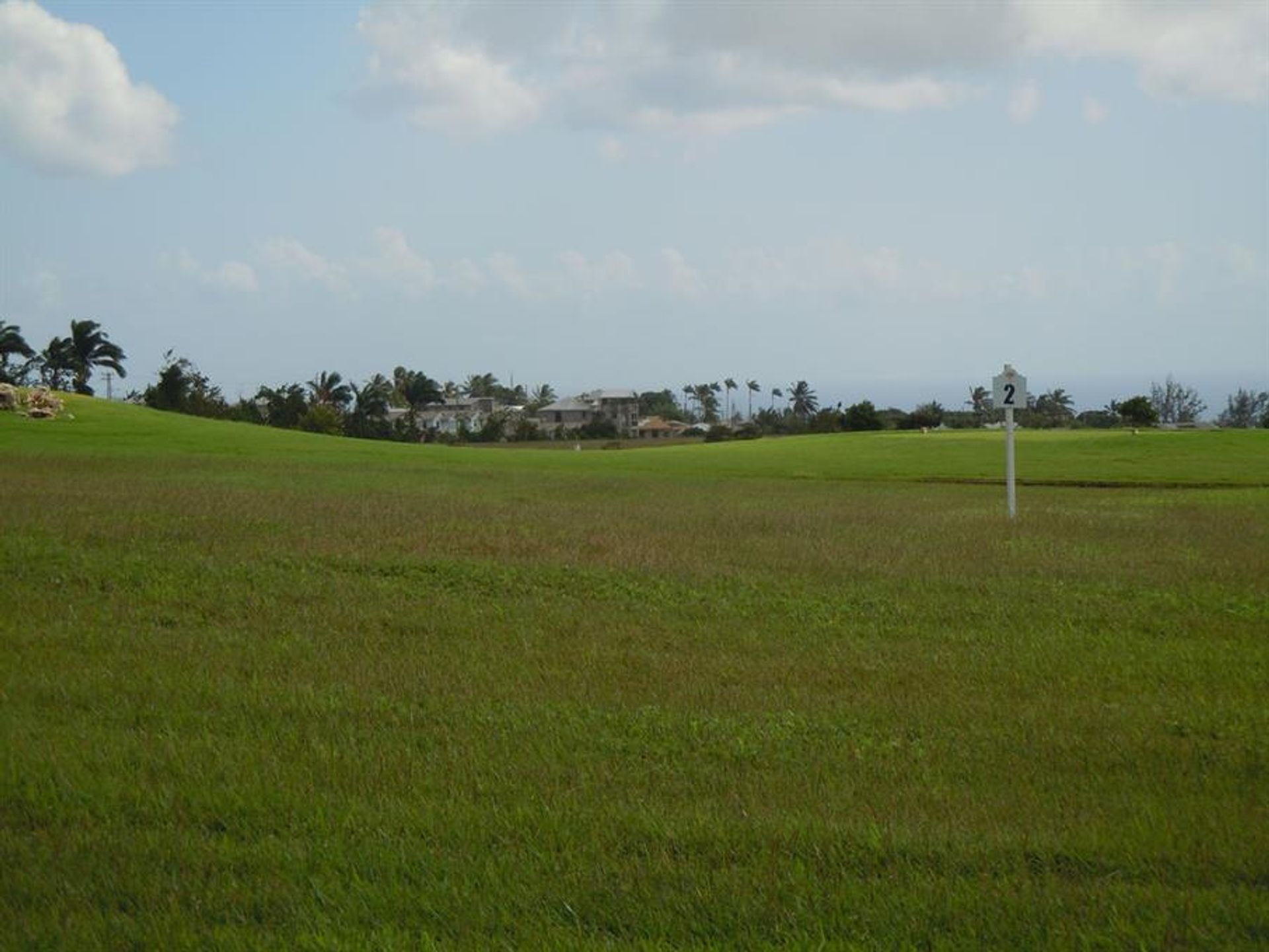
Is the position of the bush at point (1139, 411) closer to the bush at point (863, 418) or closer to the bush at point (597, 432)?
the bush at point (863, 418)

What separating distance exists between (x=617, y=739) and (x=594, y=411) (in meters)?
125

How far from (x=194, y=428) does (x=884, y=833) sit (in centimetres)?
4776

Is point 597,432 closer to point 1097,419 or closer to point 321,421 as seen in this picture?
point 321,421

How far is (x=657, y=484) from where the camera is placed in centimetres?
3300

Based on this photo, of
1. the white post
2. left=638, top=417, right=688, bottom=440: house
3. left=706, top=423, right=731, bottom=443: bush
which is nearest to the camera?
the white post

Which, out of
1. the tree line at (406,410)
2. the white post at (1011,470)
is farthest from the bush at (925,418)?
the white post at (1011,470)

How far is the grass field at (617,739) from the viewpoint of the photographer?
5.21 metres

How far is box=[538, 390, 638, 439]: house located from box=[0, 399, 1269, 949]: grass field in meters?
106

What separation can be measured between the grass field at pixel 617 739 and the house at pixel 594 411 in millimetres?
105706

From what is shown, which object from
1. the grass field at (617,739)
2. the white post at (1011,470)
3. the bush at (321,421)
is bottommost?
the grass field at (617,739)

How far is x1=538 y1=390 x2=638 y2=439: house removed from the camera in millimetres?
128500

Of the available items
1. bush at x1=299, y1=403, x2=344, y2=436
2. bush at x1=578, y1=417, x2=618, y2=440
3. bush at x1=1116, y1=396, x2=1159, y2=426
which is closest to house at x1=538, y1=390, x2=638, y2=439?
bush at x1=578, y1=417, x2=618, y2=440

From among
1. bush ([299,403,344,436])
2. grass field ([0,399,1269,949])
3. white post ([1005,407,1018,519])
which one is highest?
bush ([299,403,344,436])

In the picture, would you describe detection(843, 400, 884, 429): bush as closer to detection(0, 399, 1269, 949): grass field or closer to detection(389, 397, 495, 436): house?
detection(389, 397, 495, 436): house
